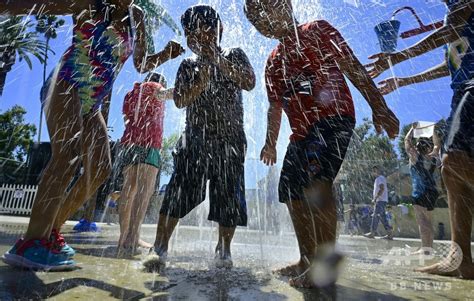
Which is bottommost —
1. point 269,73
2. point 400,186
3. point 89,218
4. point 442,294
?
point 442,294

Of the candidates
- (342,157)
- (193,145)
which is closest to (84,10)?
(193,145)

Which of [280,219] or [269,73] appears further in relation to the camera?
[280,219]

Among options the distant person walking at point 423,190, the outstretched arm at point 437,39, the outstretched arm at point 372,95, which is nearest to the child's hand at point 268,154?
the outstretched arm at point 372,95

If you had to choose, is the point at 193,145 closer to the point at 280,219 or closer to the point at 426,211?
the point at 426,211

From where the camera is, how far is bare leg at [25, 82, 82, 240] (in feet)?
5.91

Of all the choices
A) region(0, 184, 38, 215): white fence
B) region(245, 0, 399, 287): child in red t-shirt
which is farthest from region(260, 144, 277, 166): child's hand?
region(0, 184, 38, 215): white fence

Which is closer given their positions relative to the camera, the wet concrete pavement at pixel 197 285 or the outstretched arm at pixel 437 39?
the wet concrete pavement at pixel 197 285

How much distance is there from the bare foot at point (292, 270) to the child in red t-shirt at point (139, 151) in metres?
1.50

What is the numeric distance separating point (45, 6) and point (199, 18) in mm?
1051

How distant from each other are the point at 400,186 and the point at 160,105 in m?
22.0

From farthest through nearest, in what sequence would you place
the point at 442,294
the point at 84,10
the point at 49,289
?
the point at 84,10 < the point at 442,294 < the point at 49,289

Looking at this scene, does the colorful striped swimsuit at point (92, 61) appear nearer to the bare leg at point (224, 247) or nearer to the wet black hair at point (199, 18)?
the wet black hair at point (199, 18)

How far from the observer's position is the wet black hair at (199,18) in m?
2.46

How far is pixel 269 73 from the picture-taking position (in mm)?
2459
